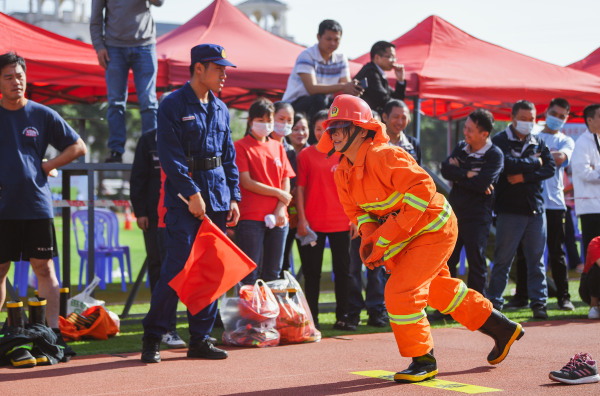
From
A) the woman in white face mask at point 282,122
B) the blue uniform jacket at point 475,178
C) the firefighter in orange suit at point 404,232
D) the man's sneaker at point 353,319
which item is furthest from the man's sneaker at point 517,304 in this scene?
the firefighter in orange suit at point 404,232

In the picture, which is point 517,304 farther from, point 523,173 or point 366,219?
point 366,219

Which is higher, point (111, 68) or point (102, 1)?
point (102, 1)

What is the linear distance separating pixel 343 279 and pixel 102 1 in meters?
4.23

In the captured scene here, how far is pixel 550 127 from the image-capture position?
10.0m

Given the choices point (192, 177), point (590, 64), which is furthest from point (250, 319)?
point (590, 64)

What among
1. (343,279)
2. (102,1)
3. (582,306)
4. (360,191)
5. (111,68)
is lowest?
(582,306)

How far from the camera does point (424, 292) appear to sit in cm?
510

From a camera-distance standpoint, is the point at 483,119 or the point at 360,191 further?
the point at 483,119

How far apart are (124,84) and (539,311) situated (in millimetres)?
5210

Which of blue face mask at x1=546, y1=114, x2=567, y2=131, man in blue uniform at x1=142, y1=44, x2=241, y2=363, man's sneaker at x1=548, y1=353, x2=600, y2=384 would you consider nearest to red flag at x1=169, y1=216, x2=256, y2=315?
man in blue uniform at x1=142, y1=44, x2=241, y2=363

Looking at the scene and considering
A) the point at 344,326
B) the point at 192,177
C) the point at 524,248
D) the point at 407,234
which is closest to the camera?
the point at 407,234

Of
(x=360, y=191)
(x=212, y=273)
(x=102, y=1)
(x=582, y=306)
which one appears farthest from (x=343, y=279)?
(x=102, y=1)

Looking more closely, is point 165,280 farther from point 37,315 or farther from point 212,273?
point 37,315

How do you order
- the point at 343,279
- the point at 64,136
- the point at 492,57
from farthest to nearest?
the point at 492,57 < the point at 343,279 < the point at 64,136
